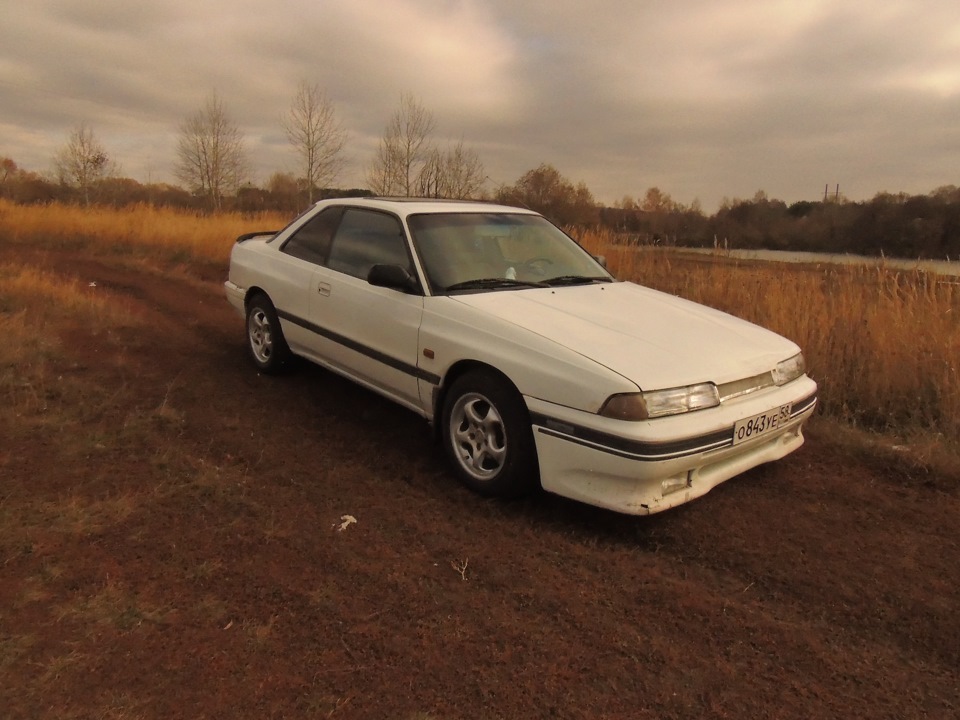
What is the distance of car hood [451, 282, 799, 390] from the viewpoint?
9.91 ft

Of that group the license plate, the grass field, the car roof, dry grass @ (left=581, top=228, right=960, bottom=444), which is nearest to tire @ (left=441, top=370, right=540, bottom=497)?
the license plate

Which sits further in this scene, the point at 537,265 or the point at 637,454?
the point at 537,265

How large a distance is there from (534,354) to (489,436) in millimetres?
546

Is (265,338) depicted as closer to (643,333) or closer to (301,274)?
(301,274)

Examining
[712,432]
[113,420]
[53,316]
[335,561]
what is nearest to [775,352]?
[712,432]

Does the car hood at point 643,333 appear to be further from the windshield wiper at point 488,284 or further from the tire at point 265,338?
the tire at point 265,338

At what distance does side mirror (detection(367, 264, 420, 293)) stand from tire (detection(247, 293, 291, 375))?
5.48 ft

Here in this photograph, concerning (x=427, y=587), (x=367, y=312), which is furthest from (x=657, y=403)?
(x=367, y=312)

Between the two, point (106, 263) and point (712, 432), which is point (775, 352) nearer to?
point (712, 432)

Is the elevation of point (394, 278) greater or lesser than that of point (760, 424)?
greater

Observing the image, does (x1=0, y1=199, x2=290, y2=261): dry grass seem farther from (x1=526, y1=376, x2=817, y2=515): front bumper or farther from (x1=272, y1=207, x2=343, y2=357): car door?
(x1=526, y1=376, x2=817, y2=515): front bumper

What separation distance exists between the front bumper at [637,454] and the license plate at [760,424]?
0.03 m

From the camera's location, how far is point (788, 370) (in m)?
3.57

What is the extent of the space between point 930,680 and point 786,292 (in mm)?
4777
